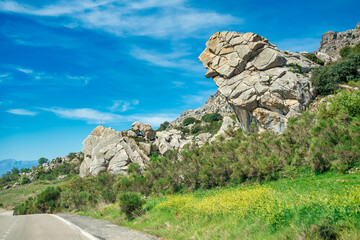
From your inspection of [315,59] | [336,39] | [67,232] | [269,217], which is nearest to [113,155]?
[67,232]

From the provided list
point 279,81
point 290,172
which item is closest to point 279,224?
point 290,172

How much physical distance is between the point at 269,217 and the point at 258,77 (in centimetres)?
3171

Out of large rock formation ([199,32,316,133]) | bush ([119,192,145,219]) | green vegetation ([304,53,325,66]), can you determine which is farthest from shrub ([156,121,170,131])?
bush ([119,192,145,219])

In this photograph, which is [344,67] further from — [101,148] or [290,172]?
[101,148]

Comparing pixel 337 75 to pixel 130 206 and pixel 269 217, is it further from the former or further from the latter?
pixel 269 217

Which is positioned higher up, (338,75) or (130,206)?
(338,75)

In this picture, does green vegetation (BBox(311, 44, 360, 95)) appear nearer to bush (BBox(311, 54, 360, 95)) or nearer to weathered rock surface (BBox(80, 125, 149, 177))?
bush (BBox(311, 54, 360, 95))

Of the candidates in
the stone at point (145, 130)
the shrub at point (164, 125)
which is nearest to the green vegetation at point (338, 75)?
the stone at point (145, 130)

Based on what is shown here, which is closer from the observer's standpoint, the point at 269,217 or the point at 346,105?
the point at 269,217

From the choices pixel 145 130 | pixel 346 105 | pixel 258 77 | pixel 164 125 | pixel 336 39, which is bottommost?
pixel 346 105

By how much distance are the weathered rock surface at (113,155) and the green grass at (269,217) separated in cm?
2852

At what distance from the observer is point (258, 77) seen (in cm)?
3581

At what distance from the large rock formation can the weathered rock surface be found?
2009 cm

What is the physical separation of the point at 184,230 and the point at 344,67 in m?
32.8
